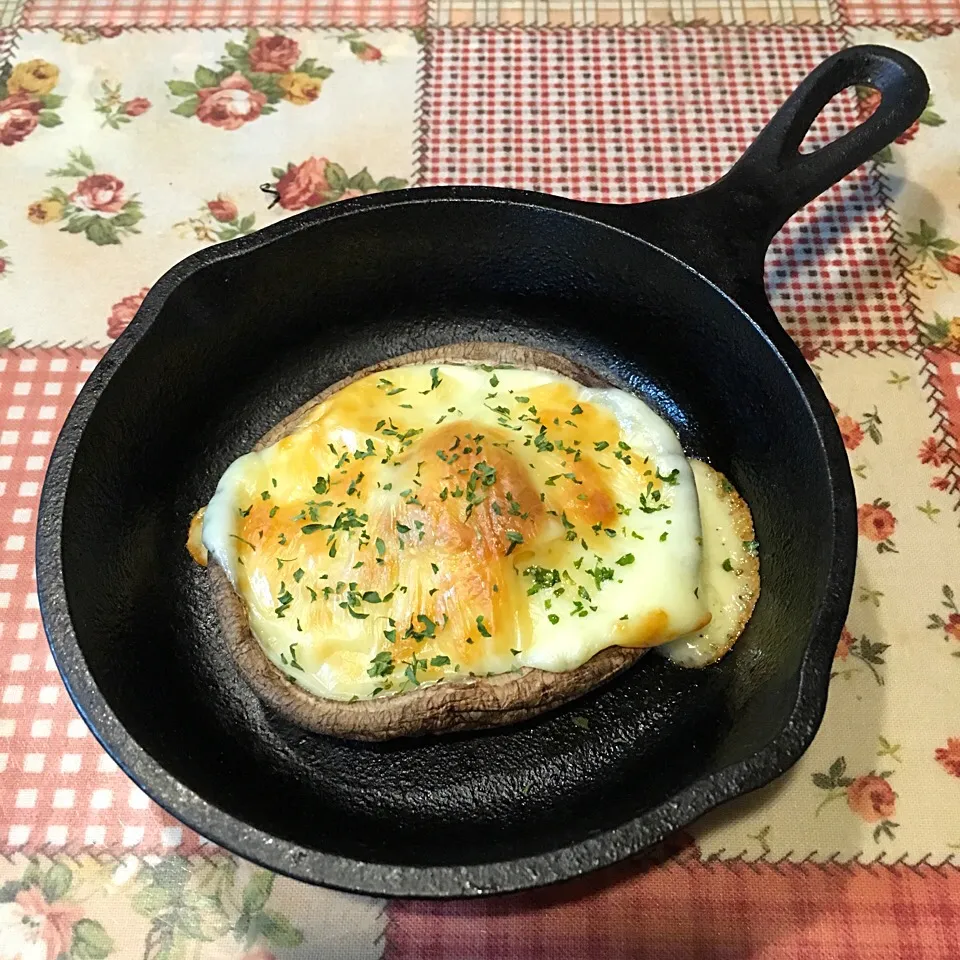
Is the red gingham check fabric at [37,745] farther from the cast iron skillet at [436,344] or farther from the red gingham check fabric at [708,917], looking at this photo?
the red gingham check fabric at [708,917]

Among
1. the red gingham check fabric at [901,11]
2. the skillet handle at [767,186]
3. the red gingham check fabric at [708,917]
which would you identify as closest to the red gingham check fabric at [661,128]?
the red gingham check fabric at [901,11]

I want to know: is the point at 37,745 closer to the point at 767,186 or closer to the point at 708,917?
the point at 708,917

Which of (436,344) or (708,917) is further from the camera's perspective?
(436,344)

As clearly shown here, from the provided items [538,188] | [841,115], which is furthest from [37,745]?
[841,115]

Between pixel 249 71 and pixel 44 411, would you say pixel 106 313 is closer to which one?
pixel 44 411

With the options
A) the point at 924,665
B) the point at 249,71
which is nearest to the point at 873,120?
the point at 924,665

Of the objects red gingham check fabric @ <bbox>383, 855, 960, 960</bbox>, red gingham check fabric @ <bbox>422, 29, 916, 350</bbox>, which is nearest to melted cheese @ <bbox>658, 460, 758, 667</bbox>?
red gingham check fabric @ <bbox>383, 855, 960, 960</bbox>
